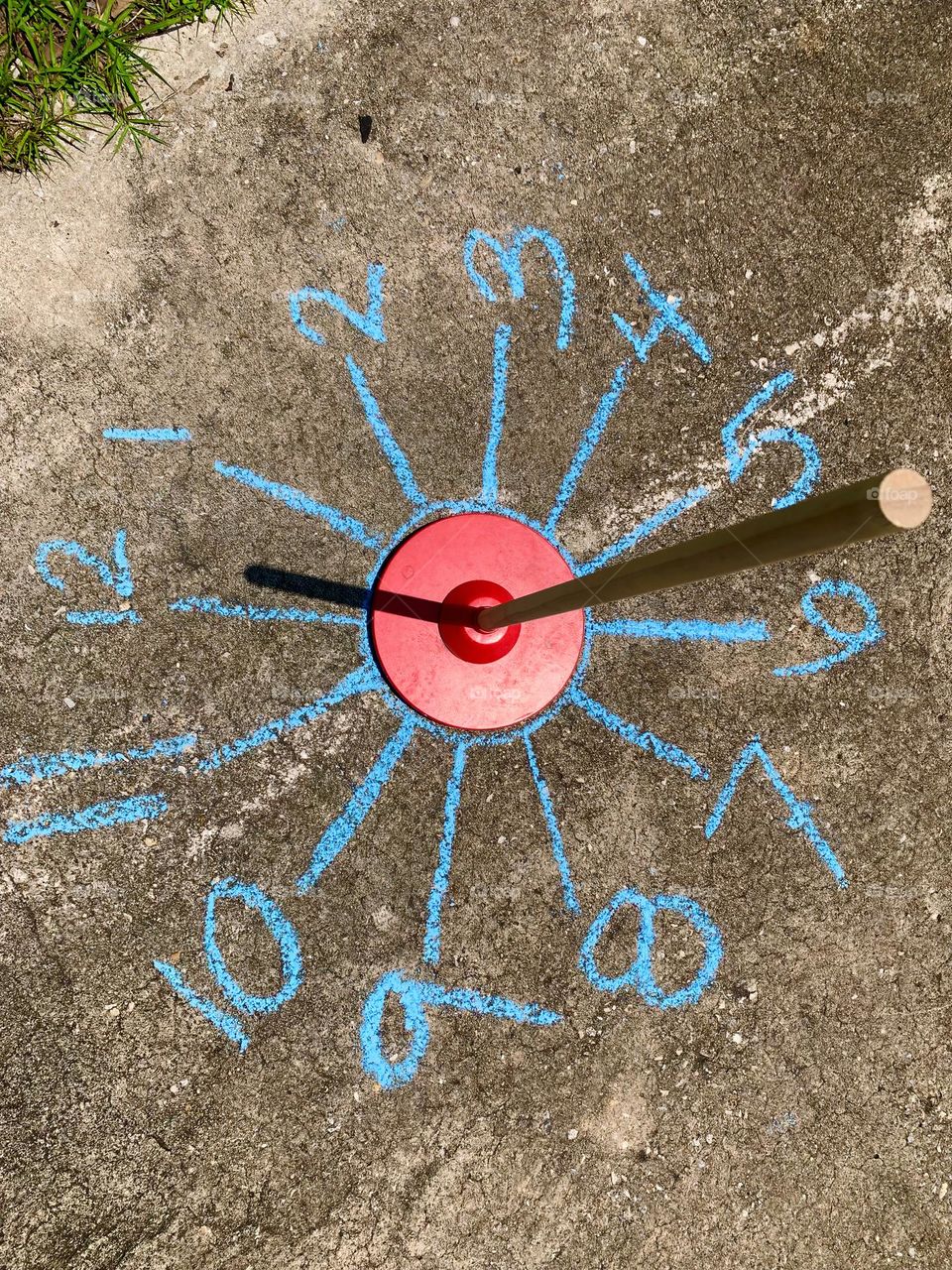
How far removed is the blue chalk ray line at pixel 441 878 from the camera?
2.86 m

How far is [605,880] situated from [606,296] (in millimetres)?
1873

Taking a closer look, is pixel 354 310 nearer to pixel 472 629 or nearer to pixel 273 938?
pixel 472 629

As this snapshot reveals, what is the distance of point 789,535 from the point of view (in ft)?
4.53

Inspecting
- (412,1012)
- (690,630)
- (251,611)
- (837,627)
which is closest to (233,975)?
(412,1012)

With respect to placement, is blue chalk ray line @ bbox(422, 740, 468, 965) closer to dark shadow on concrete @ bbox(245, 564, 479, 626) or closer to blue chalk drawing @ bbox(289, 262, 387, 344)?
dark shadow on concrete @ bbox(245, 564, 479, 626)

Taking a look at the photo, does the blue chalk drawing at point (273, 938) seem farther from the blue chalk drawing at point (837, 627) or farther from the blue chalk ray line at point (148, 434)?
the blue chalk drawing at point (837, 627)

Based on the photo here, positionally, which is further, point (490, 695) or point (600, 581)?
point (490, 695)

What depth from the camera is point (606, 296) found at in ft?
9.81

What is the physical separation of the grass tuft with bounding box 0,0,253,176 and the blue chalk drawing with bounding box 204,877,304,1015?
2.29m

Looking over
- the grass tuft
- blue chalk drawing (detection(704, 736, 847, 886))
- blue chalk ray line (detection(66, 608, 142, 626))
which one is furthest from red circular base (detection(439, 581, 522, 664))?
the grass tuft


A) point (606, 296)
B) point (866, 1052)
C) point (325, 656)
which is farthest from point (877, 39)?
point (866, 1052)

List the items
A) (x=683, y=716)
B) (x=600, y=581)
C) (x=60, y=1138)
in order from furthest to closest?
(x=683, y=716) → (x=60, y=1138) → (x=600, y=581)

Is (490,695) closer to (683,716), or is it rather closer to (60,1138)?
(683,716)

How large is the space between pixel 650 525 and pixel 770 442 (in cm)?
49
